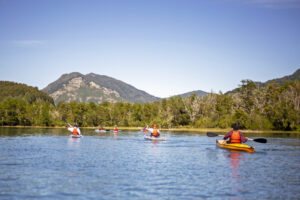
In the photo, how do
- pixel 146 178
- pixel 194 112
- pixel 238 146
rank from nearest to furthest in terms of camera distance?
pixel 146 178 < pixel 238 146 < pixel 194 112

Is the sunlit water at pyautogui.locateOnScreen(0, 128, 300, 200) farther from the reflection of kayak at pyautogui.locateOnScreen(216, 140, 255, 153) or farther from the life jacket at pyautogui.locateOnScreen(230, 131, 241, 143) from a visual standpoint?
the life jacket at pyautogui.locateOnScreen(230, 131, 241, 143)

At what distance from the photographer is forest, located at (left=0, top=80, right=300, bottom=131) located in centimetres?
8275

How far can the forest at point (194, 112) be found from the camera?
82.8 meters

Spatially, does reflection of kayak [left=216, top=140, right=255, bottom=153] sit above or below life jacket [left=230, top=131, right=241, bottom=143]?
below

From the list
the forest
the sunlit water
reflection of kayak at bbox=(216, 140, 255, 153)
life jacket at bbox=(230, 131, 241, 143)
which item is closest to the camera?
the sunlit water

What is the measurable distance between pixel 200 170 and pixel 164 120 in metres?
83.6

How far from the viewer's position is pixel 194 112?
102188 mm

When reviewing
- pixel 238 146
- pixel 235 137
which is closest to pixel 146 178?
pixel 238 146

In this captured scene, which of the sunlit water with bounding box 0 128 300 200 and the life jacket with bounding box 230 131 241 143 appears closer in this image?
the sunlit water with bounding box 0 128 300 200

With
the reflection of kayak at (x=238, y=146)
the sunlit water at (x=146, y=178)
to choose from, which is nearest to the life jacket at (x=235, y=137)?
the reflection of kayak at (x=238, y=146)

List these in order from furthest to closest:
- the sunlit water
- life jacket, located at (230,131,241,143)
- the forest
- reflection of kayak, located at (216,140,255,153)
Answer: the forest, life jacket, located at (230,131,241,143), reflection of kayak, located at (216,140,255,153), the sunlit water

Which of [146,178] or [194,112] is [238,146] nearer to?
[146,178]

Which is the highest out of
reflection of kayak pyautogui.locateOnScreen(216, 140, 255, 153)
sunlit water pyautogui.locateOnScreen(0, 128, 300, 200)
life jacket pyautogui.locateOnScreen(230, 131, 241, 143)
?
life jacket pyautogui.locateOnScreen(230, 131, 241, 143)

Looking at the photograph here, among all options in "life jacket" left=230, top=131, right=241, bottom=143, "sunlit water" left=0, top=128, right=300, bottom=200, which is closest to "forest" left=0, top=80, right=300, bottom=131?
"life jacket" left=230, top=131, right=241, bottom=143
